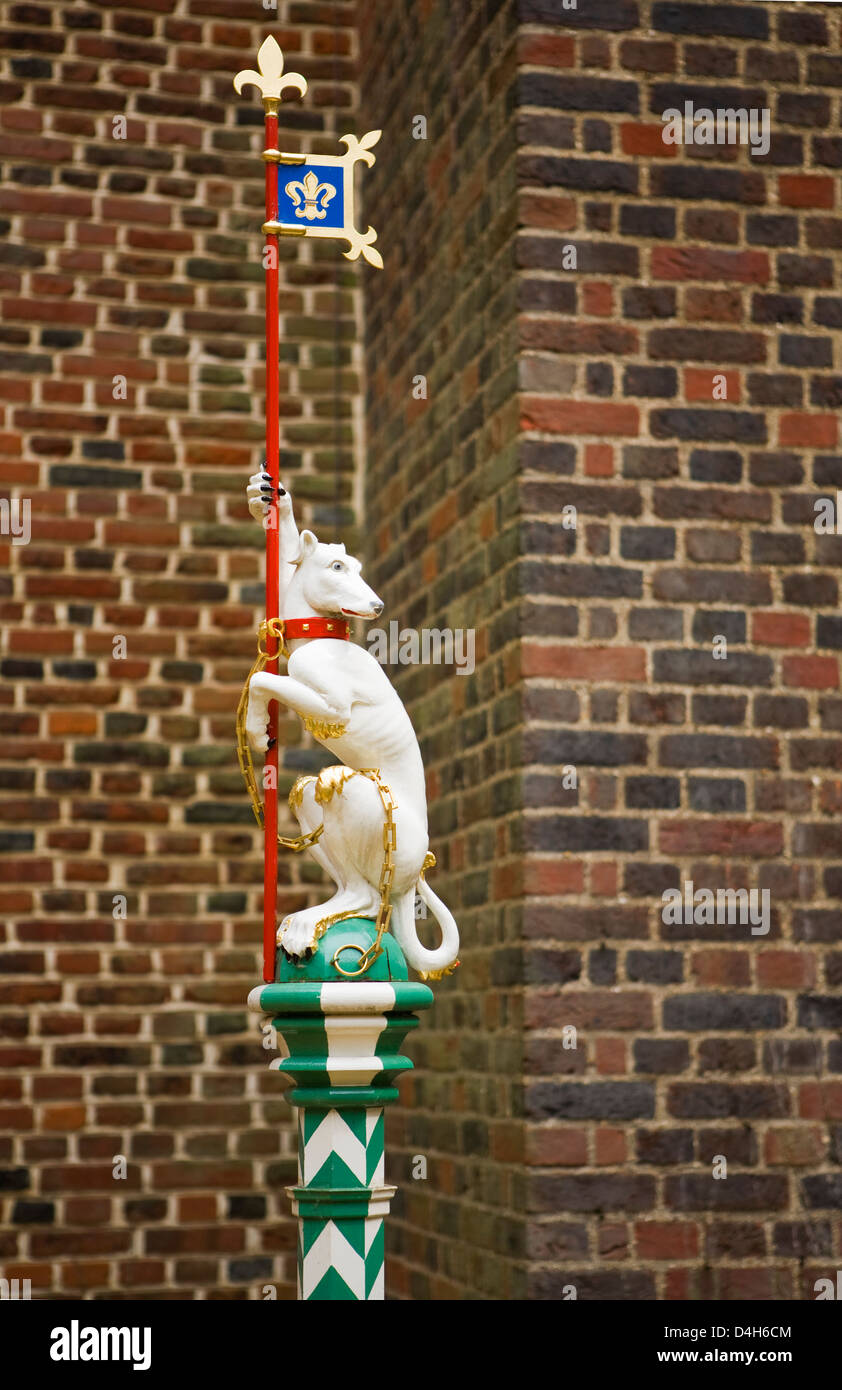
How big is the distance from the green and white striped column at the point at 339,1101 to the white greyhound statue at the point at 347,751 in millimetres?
109

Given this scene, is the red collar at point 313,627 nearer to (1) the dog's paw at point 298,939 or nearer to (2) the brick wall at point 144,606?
(1) the dog's paw at point 298,939

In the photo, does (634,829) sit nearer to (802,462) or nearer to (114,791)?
(802,462)

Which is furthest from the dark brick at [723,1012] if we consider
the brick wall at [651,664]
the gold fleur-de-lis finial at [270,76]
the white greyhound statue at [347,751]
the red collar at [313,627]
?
the gold fleur-de-lis finial at [270,76]

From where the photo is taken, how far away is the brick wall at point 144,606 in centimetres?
590

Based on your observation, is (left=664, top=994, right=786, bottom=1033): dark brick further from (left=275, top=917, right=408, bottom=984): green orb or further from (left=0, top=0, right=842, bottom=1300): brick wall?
(left=275, top=917, right=408, bottom=984): green orb

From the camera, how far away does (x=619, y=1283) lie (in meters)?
4.25

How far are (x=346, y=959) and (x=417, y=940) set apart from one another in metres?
0.20

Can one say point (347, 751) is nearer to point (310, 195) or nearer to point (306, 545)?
point (306, 545)

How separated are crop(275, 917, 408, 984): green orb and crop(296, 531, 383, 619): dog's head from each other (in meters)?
0.50

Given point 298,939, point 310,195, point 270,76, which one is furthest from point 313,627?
point 270,76

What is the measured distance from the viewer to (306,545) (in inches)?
119

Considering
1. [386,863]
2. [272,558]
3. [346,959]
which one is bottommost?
[346,959]

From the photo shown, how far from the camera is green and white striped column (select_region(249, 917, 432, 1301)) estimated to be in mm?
2740

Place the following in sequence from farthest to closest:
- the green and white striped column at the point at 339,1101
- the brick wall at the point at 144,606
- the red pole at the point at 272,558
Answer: the brick wall at the point at 144,606 → the red pole at the point at 272,558 → the green and white striped column at the point at 339,1101
